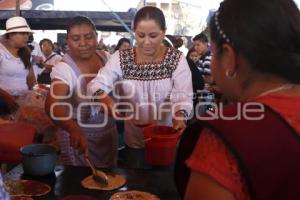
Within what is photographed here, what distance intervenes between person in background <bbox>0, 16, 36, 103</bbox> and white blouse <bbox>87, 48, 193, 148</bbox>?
149 cm

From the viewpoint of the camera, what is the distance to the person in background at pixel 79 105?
5.99 ft

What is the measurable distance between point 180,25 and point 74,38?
301 inches

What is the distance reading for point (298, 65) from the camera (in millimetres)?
721

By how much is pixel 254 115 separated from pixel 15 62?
9.41ft

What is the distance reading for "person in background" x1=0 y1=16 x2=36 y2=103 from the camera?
10.2 feet

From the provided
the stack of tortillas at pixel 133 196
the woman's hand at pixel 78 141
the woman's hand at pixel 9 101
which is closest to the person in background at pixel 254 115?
the stack of tortillas at pixel 133 196

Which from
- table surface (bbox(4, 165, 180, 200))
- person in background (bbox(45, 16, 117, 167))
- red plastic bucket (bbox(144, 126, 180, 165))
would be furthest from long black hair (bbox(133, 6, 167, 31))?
table surface (bbox(4, 165, 180, 200))

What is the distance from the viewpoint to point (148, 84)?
1.92 m

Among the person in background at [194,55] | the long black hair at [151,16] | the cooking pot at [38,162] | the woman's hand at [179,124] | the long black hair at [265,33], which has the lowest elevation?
the cooking pot at [38,162]

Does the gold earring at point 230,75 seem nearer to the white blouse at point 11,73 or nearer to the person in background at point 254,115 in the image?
the person in background at point 254,115

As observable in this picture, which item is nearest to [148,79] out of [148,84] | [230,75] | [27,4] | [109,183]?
A: [148,84]

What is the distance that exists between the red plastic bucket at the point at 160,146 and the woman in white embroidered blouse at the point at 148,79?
0.31 metres

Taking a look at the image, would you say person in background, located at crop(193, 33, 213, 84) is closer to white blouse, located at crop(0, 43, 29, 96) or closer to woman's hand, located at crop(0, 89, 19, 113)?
white blouse, located at crop(0, 43, 29, 96)

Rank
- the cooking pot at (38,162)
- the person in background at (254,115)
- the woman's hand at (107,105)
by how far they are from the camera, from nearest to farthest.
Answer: the person in background at (254,115), the cooking pot at (38,162), the woman's hand at (107,105)
